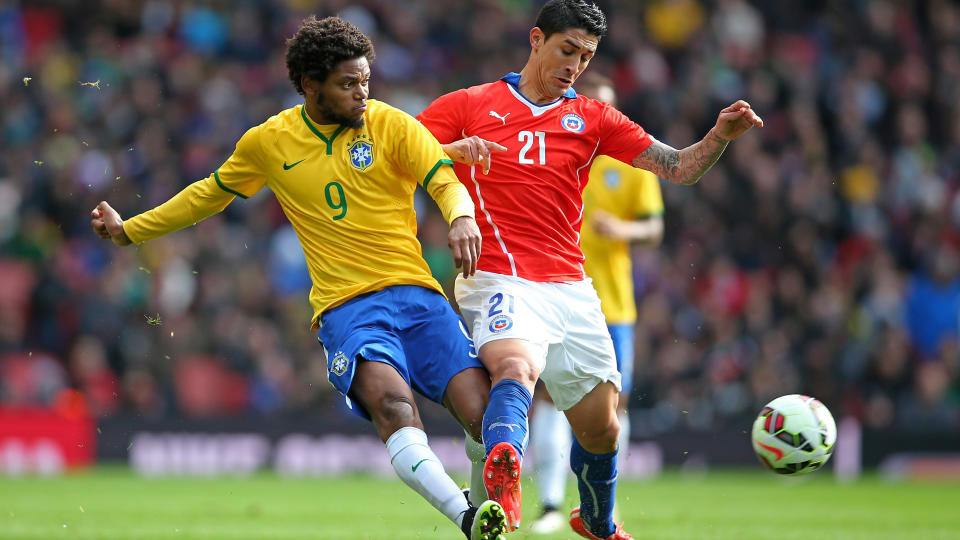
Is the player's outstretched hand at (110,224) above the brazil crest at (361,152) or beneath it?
beneath

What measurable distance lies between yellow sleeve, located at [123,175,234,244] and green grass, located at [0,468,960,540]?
99.0 inches

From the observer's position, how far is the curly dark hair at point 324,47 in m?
6.13

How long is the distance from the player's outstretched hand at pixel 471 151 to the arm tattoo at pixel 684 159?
82 centimetres

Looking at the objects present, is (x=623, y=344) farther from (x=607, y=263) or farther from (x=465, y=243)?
(x=465, y=243)

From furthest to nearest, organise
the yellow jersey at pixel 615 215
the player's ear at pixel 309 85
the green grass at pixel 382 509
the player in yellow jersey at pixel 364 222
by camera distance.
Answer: the yellow jersey at pixel 615 215, the green grass at pixel 382 509, the player's ear at pixel 309 85, the player in yellow jersey at pixel 364 222

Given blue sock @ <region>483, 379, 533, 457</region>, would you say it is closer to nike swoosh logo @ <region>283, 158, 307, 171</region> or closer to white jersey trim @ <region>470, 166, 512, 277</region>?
white jersey trim @ <region>470, 166, 512, 277</region>

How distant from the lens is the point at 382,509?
35.4 feet

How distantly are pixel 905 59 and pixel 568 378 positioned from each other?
13673 millimetres

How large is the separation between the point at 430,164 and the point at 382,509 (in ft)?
17.5

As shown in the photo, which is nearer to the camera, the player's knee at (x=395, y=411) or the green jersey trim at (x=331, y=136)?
the player's knee at (x=395, y=411)

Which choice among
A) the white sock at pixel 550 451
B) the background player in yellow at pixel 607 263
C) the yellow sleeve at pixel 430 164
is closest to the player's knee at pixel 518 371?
the yellow sleeve at pixel 430 164

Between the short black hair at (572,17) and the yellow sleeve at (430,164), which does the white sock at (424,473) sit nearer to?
the yellow sleeve at (430,164)

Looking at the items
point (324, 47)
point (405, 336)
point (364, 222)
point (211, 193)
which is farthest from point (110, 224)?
point (405, 336)

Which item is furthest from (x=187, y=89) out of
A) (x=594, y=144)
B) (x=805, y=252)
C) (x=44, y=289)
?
(x=594, y=144)
